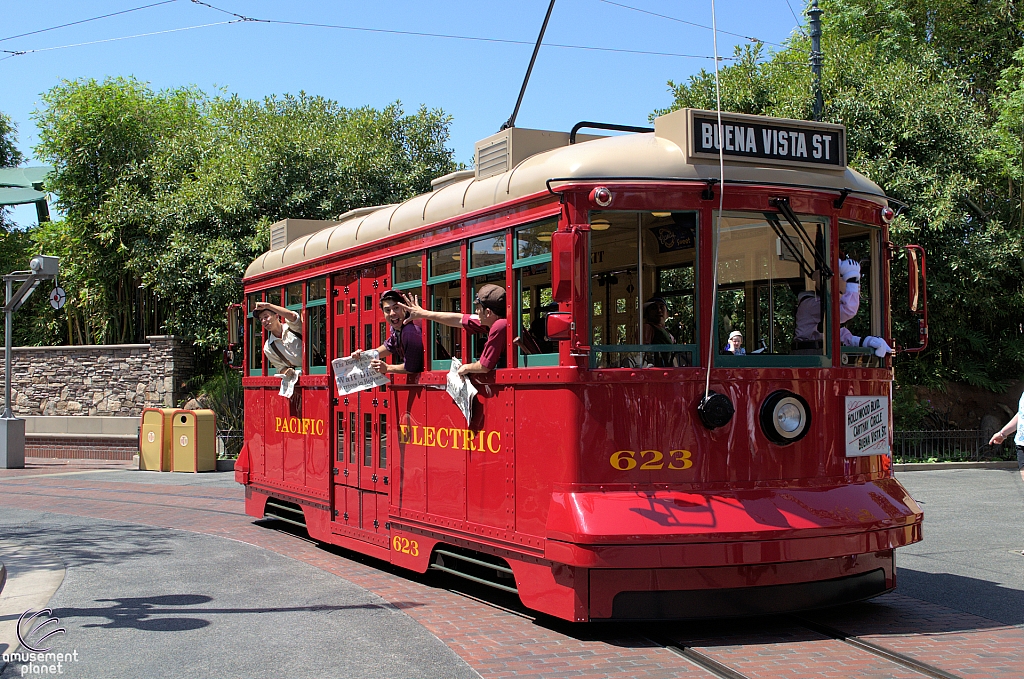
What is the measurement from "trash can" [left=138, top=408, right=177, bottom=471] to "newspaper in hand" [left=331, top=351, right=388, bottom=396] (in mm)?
12006

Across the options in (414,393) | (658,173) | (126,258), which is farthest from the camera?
(126,258)

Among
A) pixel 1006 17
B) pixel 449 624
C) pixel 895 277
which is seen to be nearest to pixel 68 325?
pixel 895 277

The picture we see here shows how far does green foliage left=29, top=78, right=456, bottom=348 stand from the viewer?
2348cm

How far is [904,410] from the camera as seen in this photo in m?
20.1

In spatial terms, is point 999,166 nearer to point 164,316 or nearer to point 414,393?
point 414,393

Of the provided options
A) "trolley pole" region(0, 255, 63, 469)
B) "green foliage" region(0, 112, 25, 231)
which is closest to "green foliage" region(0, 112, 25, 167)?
"green foliage" region(0, 112, 25, 231)

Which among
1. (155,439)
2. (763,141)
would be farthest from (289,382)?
(155,439)

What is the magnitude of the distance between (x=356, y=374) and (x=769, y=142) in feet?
13.9

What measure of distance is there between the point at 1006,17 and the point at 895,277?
770 centimetres

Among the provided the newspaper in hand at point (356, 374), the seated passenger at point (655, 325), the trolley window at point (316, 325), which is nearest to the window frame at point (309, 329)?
the trolley window at point (316, 325)

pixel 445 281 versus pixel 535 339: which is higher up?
pixel 445 281

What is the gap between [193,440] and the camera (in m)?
20.3

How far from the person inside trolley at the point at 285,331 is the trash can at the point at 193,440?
9.71 metres

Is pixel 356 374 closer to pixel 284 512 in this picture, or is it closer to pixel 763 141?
pixel 284 512
